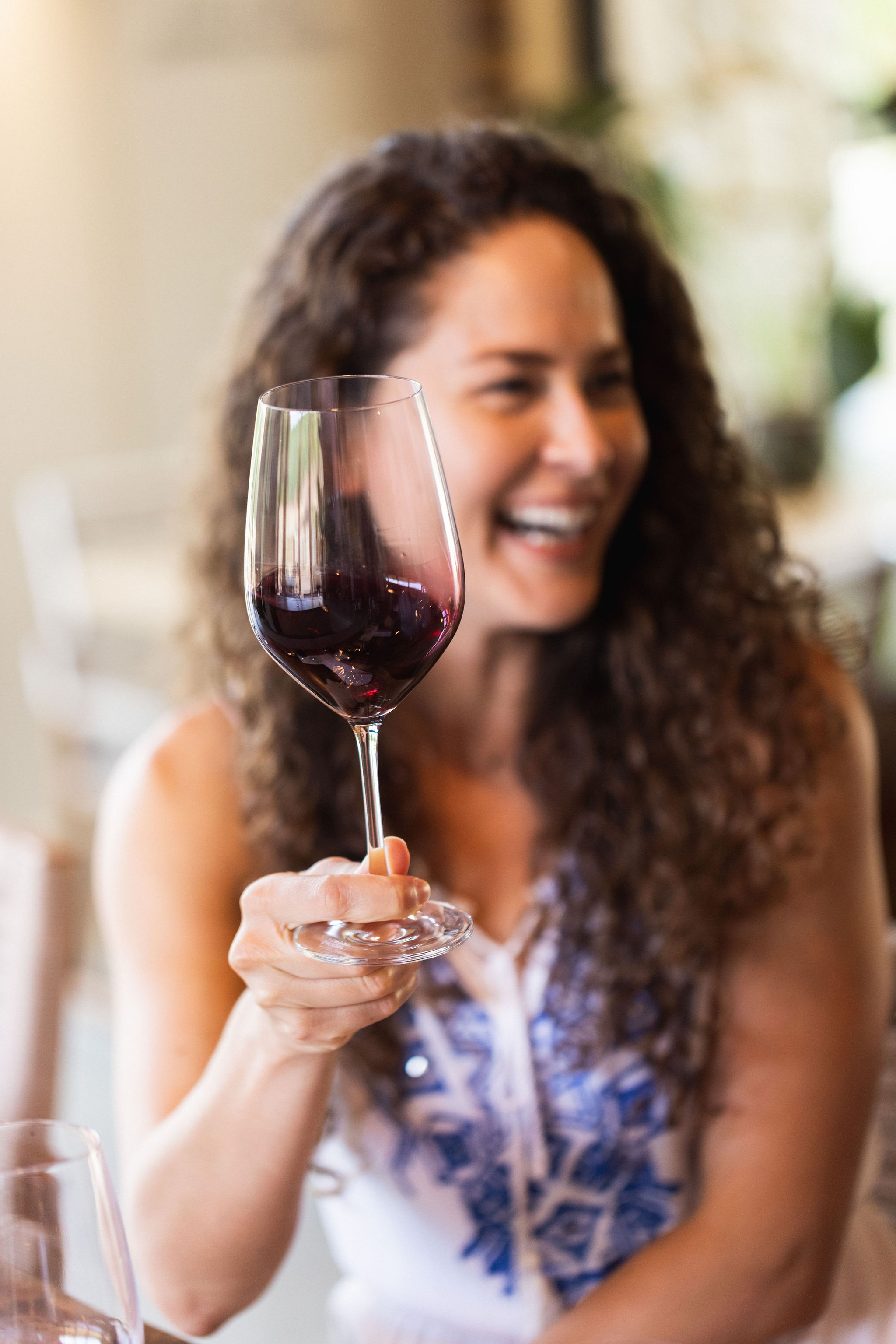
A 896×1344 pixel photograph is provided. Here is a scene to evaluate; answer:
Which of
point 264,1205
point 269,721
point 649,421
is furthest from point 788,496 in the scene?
point 264,1205

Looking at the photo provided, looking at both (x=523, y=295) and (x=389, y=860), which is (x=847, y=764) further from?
(x=389, y=860)

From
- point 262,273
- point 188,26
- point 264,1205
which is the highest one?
point 188,26

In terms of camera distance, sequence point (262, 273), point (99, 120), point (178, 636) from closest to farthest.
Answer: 1. point (262, 273)
2. point (178, 636)
3. point (99, 120)

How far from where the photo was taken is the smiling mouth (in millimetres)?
1197

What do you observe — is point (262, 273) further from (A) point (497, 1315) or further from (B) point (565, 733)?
(A) point (497, 1315)

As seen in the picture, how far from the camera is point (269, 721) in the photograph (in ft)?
4.43

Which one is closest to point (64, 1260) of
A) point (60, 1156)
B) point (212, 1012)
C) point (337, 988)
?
point (60, 1156)

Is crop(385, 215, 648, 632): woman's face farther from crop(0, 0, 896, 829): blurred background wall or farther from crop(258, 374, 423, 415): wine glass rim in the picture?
crop(0, 0, 896, 829): blurred background wall

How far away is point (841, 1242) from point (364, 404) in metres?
0.95

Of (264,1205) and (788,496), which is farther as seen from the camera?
(788,496)

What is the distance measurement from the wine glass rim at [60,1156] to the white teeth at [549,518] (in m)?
0.67

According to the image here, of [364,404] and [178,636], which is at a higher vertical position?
[364,404]

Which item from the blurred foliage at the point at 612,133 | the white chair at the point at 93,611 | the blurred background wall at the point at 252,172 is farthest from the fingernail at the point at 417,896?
the blurred foliage at the point at 612,133

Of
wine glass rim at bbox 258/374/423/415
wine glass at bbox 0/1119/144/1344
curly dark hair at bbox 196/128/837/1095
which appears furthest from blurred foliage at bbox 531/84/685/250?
wine glass at bbox 0/1119/144/1344
